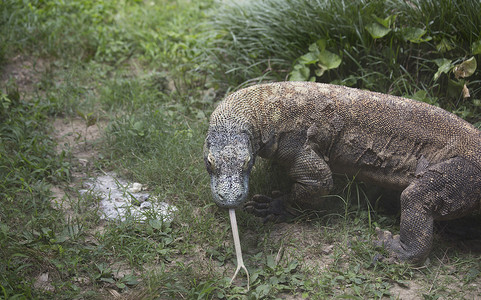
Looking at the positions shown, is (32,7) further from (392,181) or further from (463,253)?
(463,253)

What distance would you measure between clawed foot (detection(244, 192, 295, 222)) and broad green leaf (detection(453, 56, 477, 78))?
6.26 feet

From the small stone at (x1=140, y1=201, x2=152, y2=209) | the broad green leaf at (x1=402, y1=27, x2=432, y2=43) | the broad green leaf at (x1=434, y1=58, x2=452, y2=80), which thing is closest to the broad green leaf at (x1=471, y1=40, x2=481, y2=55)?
the broad green leaf at (x1=434, y1=58, x2=452, y2=80)

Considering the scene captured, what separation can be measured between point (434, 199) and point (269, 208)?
121cm

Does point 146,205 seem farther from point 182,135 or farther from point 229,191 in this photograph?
point 229,191

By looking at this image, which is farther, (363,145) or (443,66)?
(443,66)

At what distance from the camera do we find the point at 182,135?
4.42m

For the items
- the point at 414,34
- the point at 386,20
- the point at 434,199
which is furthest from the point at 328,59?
the point at 434,199

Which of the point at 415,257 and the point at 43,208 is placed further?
the point at 43,208

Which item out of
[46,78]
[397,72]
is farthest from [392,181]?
[46,78]

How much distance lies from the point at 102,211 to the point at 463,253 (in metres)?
2.69

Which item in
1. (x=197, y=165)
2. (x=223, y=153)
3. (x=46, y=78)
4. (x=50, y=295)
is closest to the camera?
(x=50, y=295)

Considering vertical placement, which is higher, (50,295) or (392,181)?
(392,181)

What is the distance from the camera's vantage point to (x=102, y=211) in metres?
3.66

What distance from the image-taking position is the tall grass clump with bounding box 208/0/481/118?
4219mm
